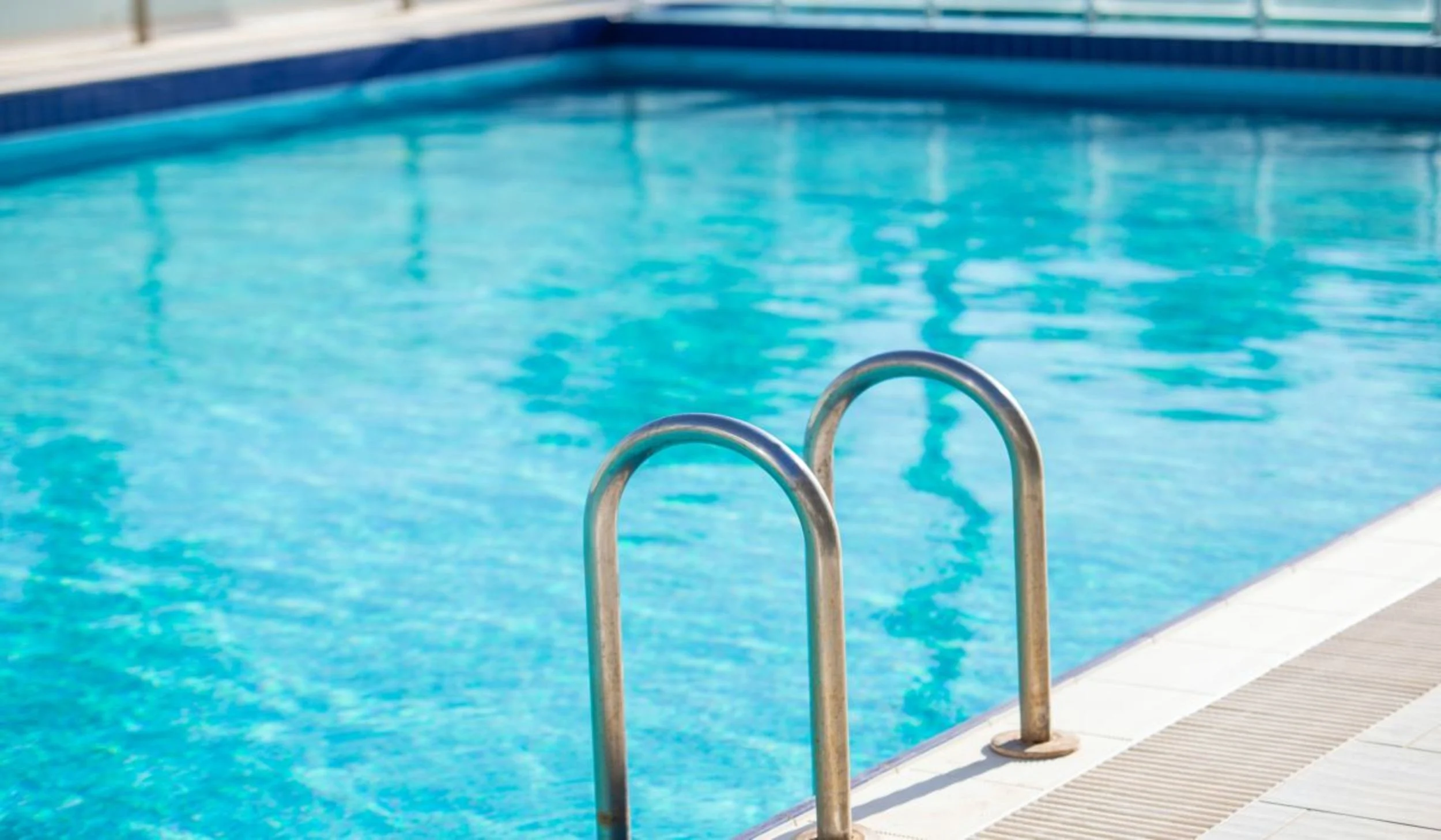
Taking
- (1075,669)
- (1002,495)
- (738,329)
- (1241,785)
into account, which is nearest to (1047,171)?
(738,329)

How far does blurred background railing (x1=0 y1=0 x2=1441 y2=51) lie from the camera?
1177 cm

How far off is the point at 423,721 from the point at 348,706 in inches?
7.4

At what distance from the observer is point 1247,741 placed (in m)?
3.28

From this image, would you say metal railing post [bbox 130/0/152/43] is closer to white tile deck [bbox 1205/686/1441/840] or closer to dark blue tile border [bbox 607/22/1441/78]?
dark blue tile border [bbox 607/22/1441/78]

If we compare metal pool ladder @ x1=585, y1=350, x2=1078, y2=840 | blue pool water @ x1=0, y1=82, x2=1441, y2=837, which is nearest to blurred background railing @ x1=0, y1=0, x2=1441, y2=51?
blue pool water @ x1=0, y1=82, x2=1441, y2=837

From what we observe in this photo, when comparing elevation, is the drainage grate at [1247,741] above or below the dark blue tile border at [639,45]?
below

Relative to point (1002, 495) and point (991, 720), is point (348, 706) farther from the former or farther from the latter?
point (1002, 495)

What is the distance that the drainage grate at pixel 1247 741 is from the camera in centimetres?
299

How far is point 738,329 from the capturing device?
24.1 ft

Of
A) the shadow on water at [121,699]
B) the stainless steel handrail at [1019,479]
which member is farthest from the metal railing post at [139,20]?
the stainless steel handrail at [1019,479]

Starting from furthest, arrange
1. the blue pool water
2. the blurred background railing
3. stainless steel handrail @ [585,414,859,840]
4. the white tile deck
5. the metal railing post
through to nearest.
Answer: the metal railing post
the blurred background railing
the blue pool water
the white tile deck
stainless steel handrail @ [585,414,859,840]

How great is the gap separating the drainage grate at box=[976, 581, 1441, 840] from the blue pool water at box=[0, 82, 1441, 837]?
0.85 metres

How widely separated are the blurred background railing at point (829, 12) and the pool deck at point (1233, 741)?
27.7 ft

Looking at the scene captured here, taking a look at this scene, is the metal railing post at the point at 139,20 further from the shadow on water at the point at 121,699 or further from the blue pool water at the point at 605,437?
the shadow on water at the point at 121,699
